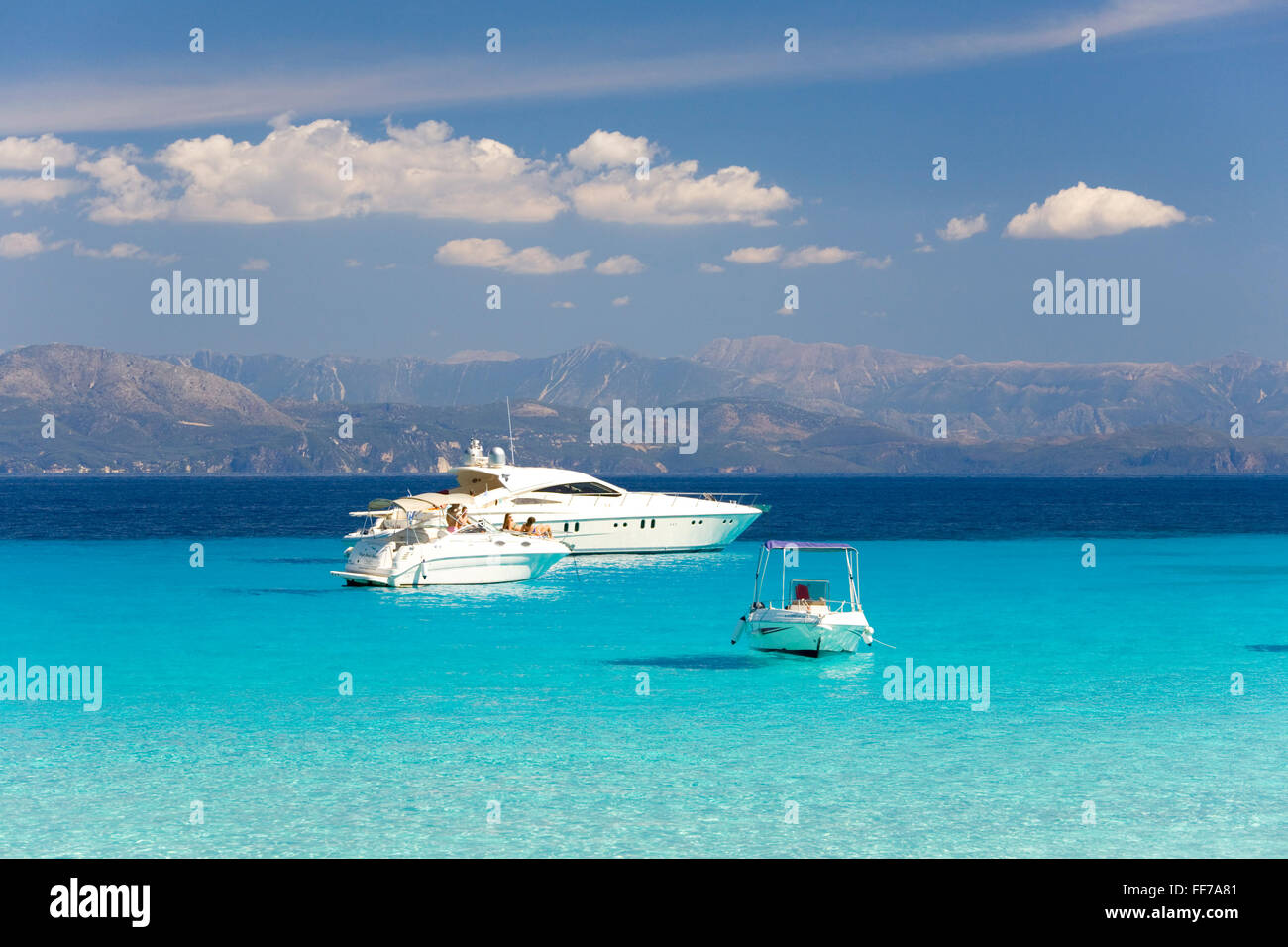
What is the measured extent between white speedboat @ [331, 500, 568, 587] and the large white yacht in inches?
511

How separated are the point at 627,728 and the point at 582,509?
165ft

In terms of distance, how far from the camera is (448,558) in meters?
56.7

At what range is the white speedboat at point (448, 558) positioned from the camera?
5600 cm

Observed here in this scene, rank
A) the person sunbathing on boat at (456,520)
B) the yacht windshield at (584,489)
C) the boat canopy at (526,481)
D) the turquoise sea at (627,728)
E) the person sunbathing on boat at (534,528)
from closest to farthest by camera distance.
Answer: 1. the turquoise sea at (627,728)
2. the person sunbathing on boat at (456,520)
3. the person sunbathing on boat at (534,528)
4. the boat canopy at (526,481)
5. the yacht windshield at (584,489)

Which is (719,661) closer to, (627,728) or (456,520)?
(627,728)

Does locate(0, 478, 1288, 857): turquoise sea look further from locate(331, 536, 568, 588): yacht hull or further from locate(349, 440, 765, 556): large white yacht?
locate(349, 440, 765, 556): large white yacht

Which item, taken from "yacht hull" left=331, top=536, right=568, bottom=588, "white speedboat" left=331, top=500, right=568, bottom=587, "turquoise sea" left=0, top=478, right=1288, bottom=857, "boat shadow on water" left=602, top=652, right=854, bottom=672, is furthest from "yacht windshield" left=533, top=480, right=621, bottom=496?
"boat shadow on water" left=602, top=652, right=854, bottom=672

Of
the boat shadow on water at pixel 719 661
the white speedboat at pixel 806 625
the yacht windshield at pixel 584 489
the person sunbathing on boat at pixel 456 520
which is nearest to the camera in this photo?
the white speedboat at pixel 806 625

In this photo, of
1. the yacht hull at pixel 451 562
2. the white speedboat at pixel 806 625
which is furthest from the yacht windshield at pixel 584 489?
the white speedboat at pixel 806 625

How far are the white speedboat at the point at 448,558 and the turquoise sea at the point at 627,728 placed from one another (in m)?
1.20

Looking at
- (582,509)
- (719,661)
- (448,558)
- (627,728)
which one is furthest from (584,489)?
(627,728)

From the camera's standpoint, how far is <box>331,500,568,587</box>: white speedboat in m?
56.0

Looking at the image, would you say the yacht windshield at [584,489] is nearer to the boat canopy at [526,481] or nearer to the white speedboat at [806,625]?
the boat canopy at [526,481]
